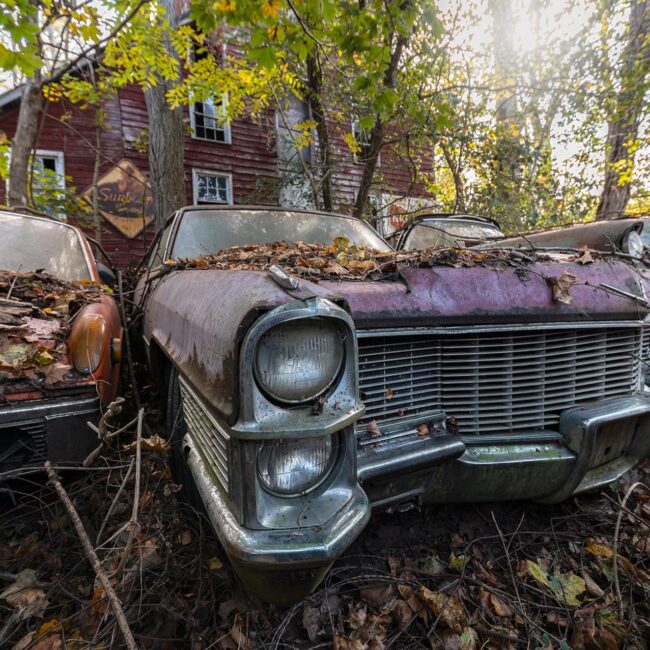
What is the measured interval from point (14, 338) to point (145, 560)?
115 cm

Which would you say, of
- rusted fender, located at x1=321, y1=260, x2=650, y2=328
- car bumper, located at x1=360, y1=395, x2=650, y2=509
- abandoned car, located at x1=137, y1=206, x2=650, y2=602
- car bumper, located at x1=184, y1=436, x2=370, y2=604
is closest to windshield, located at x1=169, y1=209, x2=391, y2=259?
abandoned car, located at x1=137, y1=206, x2=650, y2=602

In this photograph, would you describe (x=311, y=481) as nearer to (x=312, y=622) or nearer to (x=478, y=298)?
(x=312, y=622)

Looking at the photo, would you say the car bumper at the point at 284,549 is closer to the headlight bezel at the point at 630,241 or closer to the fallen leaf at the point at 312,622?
the fallen leaf at the point at 312,622

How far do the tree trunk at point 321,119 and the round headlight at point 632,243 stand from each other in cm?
628

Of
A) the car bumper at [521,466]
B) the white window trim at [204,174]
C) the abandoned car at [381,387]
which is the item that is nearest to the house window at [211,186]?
the white window trim at [204,174]

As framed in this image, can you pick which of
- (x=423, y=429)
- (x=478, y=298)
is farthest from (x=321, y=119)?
(x=423, y=429)

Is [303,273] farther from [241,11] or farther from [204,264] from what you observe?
[241,11]

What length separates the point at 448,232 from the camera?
4105 mm

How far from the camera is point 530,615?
56.4 inches

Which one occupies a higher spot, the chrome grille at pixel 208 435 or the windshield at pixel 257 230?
the windshield at pixel 257 230

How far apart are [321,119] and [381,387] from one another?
9324mm

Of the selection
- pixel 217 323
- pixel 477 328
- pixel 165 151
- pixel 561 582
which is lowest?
pixel 561 582

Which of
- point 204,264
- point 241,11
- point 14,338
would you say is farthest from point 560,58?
point 14,338

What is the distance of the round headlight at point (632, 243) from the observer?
312 cm
